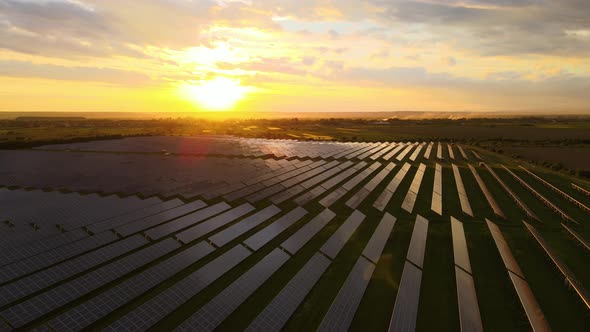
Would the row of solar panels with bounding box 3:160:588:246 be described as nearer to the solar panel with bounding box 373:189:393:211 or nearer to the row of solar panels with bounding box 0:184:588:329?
the solar panel with bounding box 373:189:393:211

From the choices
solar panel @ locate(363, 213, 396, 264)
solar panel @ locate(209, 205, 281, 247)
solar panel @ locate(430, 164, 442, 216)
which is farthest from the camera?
solar panel @ locate(430, 164, 442, 216)

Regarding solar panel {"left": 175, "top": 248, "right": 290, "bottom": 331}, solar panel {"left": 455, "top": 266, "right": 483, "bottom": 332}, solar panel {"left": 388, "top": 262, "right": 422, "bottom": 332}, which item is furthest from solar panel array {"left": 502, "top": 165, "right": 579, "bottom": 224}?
solar panel {"left": 175, "top": 248, "right": 290, "bottom": 331}

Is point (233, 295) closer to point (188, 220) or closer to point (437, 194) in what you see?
point (188, 220)

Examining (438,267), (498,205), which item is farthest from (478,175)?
(438,267)

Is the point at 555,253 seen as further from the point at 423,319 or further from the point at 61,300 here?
the point at 61,300

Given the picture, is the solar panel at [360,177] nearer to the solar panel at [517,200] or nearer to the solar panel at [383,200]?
the solar panel at [383,200]

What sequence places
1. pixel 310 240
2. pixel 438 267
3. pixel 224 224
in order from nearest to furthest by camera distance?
pixel 438 267 < pixel 310 240 < pixel 224 224
